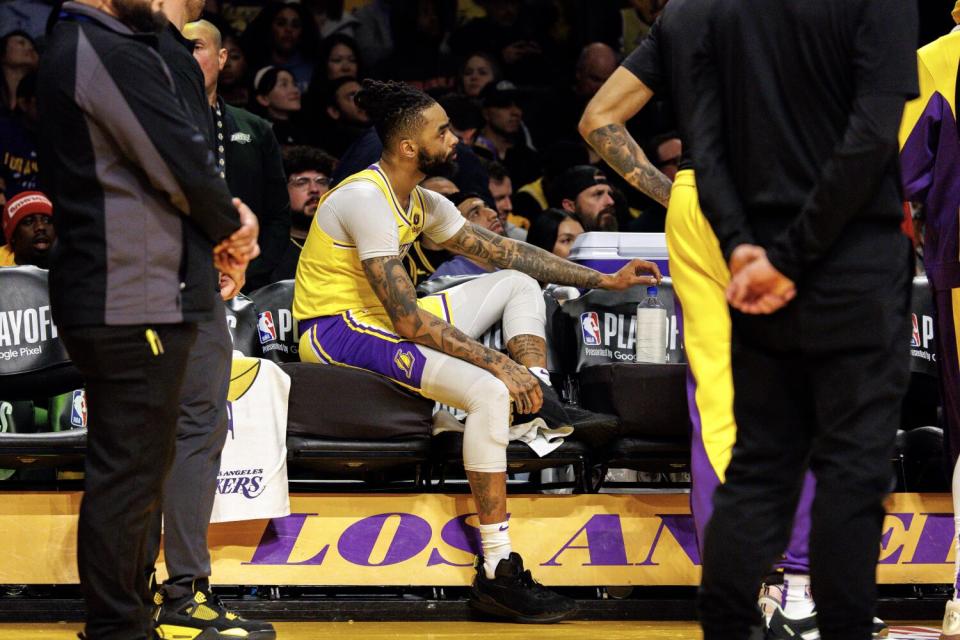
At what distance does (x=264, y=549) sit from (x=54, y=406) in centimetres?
112

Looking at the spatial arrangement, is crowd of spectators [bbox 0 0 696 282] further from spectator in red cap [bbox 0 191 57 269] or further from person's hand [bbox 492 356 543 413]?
person's hand [bbox 492 356 543 413]

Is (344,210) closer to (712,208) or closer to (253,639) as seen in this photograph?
(253,639)

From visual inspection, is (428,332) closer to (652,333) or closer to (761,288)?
(652,333)

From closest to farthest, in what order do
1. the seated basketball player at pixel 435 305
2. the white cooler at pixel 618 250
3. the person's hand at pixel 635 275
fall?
the seated basketball player at pixel 435 305 < the person's hand at pixel 635 275 < the white cooler at pixel 618 250

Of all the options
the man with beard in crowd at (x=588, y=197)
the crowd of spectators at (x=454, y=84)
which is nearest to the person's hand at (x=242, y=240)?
the crowd of spectators at (x=454, y=84)

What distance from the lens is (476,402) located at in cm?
441

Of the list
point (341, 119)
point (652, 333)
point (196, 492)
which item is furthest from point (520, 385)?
point (341, 119)

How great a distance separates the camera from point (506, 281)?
193 inches

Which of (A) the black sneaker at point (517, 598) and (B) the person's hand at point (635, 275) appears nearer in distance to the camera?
(A) the black sneaker at point (517, 598)

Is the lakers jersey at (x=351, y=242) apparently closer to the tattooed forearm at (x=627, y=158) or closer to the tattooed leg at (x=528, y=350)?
the tattooed leg at (x=528, y=350)

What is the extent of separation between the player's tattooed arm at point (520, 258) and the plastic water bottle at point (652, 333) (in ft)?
0.73

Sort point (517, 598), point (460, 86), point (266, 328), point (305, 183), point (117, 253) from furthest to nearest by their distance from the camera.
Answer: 1. point (460, 86)
2. point (305, 183)
3. point (266, 328)
4. point (517, 598)
5. point (117, 253)

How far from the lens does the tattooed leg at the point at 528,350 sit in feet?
15.8

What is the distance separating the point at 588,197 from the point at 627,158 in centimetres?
288
